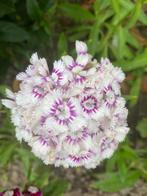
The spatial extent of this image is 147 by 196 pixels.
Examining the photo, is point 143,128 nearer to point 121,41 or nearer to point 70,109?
point 121,41

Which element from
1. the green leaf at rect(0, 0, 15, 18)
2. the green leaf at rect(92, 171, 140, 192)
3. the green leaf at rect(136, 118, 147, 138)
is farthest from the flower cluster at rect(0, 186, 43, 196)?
the green leaf at rect(136, 118, 147, 138)

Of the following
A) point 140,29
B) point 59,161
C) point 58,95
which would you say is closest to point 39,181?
point 59,161

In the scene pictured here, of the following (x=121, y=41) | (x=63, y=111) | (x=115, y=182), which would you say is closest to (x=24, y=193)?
(x=63, y=111)

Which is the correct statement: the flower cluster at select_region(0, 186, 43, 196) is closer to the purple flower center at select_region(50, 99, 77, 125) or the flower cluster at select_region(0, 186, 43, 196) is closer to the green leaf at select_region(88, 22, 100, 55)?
the purple flower center at select_region(50, 99, 77, 125)

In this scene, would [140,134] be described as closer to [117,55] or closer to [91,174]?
[91,174]

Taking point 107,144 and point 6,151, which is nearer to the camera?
point 107,144

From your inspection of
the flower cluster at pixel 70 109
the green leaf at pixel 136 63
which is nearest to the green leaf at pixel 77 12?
the green leaf at pixel 136 63
